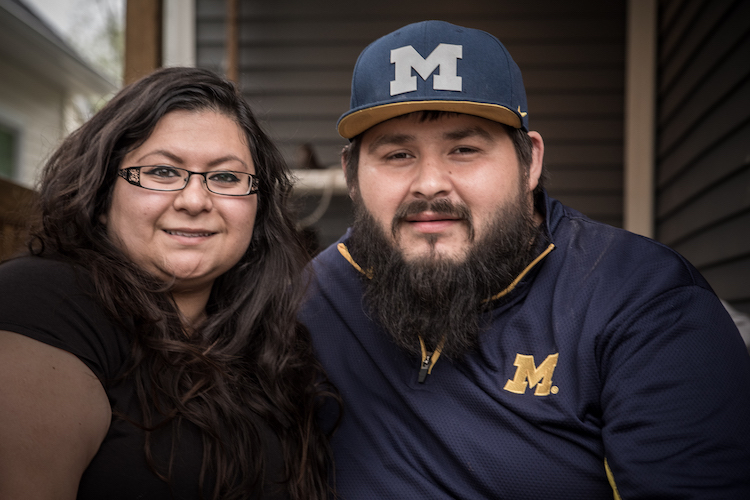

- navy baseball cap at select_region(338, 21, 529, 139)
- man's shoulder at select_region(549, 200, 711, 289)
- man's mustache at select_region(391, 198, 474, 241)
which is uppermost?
navy baseball cap at select_region(338, 21, 529, 139)

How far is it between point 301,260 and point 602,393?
39.7 inches

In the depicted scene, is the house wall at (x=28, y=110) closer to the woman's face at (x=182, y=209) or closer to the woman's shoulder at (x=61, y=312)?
the woman's face at (x=182, y=209)

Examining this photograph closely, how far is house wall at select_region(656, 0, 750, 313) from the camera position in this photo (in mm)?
2850

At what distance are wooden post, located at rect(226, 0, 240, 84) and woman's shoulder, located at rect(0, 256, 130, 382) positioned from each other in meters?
3.48

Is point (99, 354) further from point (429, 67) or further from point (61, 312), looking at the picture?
point (429, 67)

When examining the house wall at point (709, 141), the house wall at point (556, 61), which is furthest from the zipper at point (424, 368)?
the house wall at point (556, 61)

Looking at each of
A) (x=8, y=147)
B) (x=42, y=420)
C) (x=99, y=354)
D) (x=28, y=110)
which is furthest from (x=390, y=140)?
(x=28, y=110)

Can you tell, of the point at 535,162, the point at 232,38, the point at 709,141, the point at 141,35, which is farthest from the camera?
the point at 232,38

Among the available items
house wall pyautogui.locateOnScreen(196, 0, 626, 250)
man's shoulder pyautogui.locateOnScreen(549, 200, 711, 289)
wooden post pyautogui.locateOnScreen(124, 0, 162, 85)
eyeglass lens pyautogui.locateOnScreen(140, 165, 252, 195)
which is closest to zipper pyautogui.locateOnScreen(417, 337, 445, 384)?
man's shoulder pyautogui.locateOnScreen(549, 200, 711, 289)

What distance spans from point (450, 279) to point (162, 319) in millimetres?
807

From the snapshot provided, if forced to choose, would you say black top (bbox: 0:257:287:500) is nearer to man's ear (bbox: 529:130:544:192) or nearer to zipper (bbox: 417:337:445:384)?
zipper (bbox: 417:337:445:384)

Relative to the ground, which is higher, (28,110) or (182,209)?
(28,110)

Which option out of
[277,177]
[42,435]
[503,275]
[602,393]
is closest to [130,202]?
[277,177]

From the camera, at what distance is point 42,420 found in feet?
4.25
